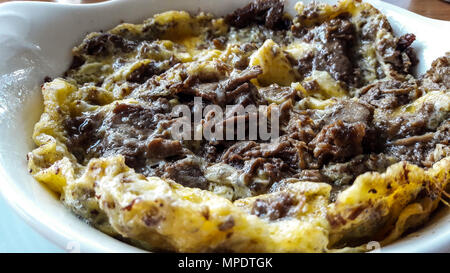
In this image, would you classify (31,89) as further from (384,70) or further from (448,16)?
(448,16)

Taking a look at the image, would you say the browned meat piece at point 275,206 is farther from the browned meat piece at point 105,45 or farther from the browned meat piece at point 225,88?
the browned meat piece at point 105,45

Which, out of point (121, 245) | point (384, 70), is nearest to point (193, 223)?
point (121, 245)

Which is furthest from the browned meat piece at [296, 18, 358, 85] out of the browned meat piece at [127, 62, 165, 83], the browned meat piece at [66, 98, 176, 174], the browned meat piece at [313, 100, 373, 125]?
the browned meat piece at [66, 98, 176, 174]

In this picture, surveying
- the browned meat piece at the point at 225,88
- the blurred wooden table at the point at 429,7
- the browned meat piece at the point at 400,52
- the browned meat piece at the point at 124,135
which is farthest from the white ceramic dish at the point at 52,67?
the blurred wooden table at the point at 429,7

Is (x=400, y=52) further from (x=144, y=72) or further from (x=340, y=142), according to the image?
(x=144, y=72)

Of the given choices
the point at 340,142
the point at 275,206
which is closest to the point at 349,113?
the point at 340,142

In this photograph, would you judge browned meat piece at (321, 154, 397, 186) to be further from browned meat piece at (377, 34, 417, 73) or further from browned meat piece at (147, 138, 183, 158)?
browned meat piece at (377, 34, 417, 73)
